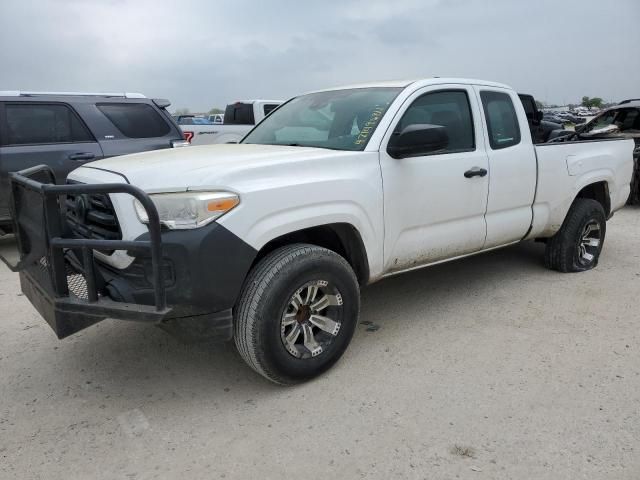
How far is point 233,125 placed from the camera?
36.9 feet

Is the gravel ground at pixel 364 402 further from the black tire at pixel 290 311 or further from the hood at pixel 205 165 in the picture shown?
the hood at pixel 205 165

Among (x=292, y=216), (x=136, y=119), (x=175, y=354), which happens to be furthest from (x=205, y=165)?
(x=136, y=119)

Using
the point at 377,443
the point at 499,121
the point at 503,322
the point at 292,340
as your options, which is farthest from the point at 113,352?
the point at 499,121

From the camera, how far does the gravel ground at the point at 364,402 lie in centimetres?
Answer: 246

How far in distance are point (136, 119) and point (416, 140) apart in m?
4.82

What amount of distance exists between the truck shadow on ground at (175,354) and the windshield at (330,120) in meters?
1.41

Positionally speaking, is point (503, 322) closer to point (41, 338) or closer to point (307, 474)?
point (307, 474)

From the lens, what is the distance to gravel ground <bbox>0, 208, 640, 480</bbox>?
96.7 inches

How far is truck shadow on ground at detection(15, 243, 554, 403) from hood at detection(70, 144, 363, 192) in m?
1.22

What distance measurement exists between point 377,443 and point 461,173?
81.5 inches

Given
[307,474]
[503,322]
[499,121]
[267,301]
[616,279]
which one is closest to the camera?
[307,474]

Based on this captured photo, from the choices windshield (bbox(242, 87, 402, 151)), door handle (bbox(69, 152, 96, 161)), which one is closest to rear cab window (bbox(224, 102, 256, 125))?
door handle (bbox(69, 152, 96, 161))

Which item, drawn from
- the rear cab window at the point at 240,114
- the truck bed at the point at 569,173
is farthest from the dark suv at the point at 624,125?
the rear cab window at the point at 240,114

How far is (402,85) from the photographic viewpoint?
12.6ft
